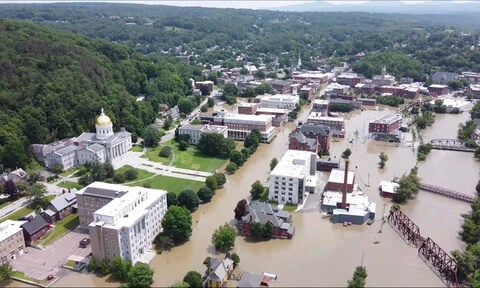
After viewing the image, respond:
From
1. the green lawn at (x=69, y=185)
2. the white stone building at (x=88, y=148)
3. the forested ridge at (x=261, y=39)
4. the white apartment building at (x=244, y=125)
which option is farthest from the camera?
the forested ridge at (x=261, y=39)

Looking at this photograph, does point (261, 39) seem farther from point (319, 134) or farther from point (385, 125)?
point (319, 134)

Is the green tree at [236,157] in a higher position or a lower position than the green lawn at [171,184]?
higher

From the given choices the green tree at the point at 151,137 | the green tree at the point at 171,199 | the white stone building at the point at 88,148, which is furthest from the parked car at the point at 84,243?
the green tree at the point at 151,137

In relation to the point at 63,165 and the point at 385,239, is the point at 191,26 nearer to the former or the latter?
the point at 63,165

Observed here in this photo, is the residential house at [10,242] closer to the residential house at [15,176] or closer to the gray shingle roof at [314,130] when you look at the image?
the residential house at [15,176]

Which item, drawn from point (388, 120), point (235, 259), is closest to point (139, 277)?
point (235, 259)

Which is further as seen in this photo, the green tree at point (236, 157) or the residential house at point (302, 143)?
the green tree at point (236, 157)
